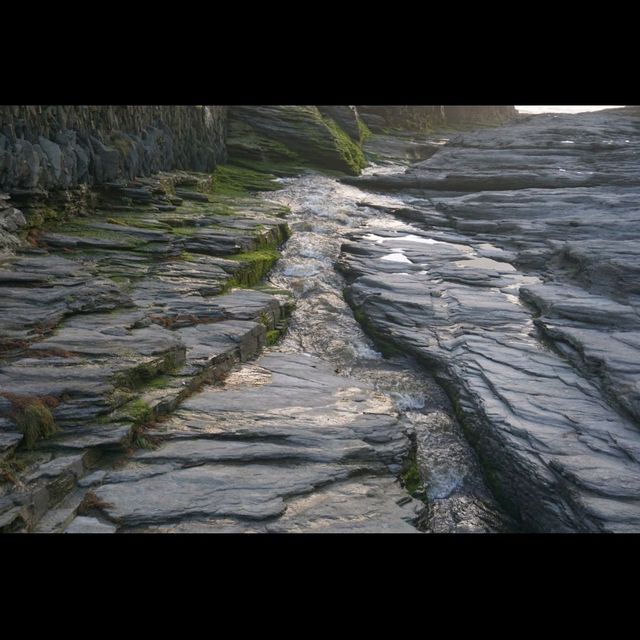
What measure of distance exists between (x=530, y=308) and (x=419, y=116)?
118 ft

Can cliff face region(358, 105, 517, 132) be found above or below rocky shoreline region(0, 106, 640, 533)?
above

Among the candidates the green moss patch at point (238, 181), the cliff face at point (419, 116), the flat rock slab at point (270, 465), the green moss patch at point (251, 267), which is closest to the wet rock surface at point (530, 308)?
the flat rock slab at point (270, 465)

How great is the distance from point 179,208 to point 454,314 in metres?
10.7

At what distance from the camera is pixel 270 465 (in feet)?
37.0

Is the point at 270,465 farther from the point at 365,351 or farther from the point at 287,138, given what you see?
the point at 287,138

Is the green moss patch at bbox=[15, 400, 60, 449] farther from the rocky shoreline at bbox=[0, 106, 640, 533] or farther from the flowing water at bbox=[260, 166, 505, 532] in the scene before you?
the flowing water at bbox=[260, 166, 505, 532]

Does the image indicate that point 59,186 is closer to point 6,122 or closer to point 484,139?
point 6,122

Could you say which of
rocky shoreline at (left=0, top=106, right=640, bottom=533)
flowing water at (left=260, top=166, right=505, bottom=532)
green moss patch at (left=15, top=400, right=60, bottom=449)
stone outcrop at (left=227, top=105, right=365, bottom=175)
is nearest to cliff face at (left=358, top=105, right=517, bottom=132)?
stone outcrop at (left=227, top=105, right=365, bottom=175)

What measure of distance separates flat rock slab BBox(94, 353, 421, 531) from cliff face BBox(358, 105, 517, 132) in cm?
3576

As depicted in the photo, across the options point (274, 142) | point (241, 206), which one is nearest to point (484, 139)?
point (274, 142)

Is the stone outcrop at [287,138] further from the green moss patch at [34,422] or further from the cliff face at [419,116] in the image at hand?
the green moss patch at [34,422]

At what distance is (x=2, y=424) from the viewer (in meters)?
9.84

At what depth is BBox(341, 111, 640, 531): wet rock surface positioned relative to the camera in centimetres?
1201
